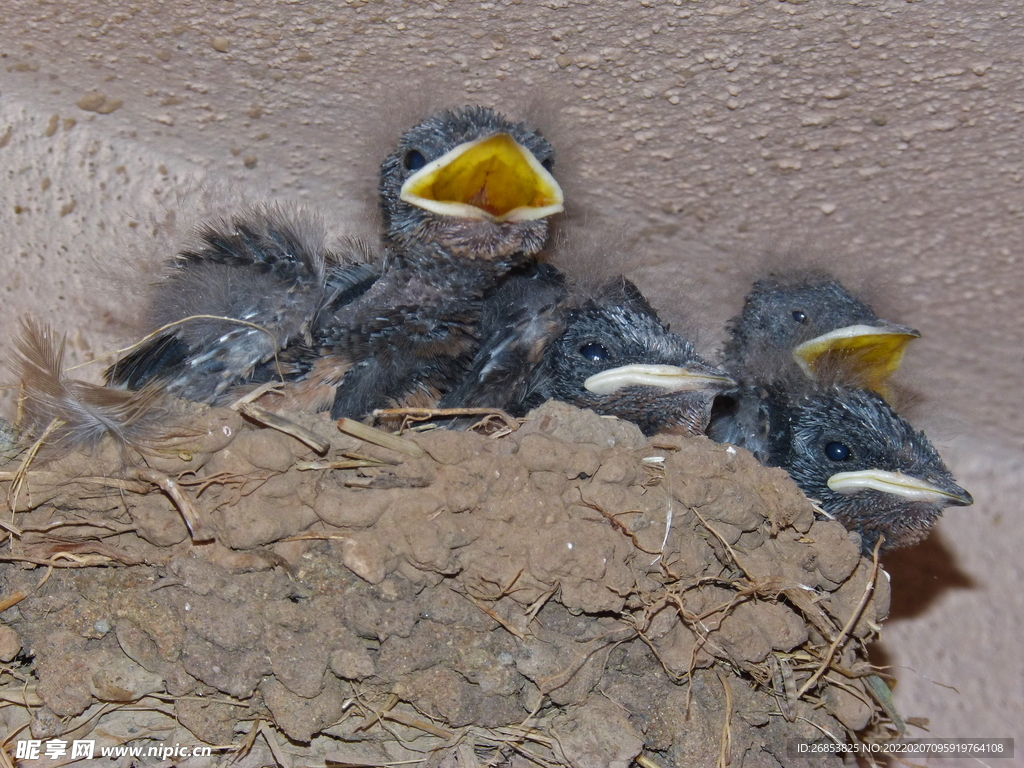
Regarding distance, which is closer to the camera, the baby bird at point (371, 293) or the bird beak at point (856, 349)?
the baby bird at point (371, 293)

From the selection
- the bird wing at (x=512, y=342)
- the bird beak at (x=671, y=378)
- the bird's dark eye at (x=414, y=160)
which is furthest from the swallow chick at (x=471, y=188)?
the bird beak at (x=671, y=378)

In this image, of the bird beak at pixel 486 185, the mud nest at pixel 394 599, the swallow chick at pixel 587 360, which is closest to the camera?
the mud nest at pixel 394 599

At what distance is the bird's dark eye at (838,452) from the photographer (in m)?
1.49

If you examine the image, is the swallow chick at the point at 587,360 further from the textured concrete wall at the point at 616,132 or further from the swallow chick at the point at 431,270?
the textured concrete wall at the point at 616,132

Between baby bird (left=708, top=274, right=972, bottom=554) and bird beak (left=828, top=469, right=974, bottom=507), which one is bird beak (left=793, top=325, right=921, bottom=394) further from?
bird beak (left=828, top=469, right=974, bottom=507)

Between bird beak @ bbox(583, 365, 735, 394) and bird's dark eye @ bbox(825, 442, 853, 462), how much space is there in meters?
0.20

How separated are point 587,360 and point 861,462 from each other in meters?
0.43

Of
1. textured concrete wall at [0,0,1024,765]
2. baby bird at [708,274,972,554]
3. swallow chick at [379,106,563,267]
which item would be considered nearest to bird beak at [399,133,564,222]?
swallow chick at [379,106,563,267]

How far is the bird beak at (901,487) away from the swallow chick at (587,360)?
221 mm

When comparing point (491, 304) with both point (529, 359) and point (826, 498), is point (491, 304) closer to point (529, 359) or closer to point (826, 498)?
point (529, 359)

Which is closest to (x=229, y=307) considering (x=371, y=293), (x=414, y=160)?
(x=371, y=293)

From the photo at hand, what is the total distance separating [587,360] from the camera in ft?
4.95

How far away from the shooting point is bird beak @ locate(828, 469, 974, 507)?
1.39 metres

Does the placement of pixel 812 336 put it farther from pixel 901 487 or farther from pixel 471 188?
pixel 471 188
